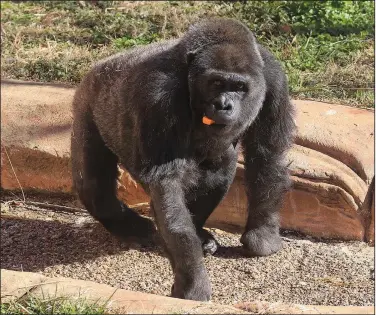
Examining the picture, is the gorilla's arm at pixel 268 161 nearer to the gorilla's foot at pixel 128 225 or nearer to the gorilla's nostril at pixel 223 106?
the gorilla's nostril at pixel 223 106

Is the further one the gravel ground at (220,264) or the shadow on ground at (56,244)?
the shadow on ground at (56,244)

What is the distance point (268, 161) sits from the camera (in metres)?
4.54

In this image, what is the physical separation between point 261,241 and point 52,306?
186cm

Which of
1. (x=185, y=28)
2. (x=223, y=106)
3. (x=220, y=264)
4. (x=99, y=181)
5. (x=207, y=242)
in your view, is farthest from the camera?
(x=185, y=28)

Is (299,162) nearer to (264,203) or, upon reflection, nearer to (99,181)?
(264,203)

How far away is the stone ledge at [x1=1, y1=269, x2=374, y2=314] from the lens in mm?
3006

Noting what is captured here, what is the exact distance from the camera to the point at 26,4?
27.4 ft

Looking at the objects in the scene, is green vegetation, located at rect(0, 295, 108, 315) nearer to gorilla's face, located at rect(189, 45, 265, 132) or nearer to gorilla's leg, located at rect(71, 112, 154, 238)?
gorilla's face, located at rect(189, 45, 265, 132)

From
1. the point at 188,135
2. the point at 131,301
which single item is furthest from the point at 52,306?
the point at 188,135

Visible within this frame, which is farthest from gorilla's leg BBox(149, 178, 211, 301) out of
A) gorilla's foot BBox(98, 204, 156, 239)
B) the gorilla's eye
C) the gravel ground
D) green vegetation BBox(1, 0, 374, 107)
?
green vegetation BBox(1, 0, 374, 107)

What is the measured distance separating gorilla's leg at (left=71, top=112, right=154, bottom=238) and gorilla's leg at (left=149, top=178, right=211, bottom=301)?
1004 millimetres

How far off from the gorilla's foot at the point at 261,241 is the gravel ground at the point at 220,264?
0.05m

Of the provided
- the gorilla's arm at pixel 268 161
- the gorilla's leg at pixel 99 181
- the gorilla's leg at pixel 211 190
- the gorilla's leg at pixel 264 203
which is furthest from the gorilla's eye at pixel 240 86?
the gorilla's leg at pixel 99 181

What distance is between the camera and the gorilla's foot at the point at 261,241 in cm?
462
